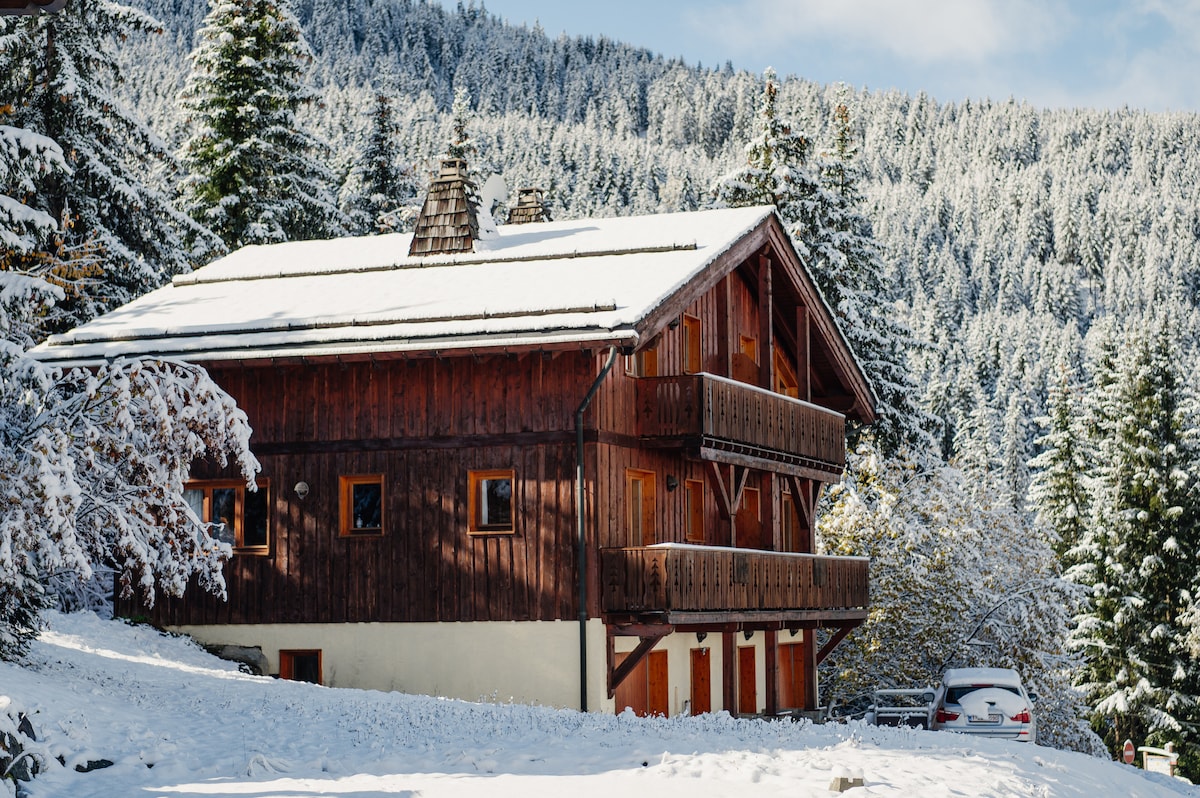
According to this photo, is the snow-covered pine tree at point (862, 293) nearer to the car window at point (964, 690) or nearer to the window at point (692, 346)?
the window at point (692, 346)

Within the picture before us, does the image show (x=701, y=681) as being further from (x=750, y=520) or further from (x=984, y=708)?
(x=984, y=708)

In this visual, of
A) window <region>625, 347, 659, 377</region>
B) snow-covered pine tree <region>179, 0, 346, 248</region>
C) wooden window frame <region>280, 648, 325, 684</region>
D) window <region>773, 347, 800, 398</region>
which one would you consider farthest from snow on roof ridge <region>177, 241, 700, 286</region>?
snow-covered pine tree <region>179, 0, 346, 248</region>

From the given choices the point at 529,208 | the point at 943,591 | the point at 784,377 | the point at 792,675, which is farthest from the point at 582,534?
the point at 943,591

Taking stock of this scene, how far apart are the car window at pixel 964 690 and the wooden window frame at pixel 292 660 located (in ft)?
36.3

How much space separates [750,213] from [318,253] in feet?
30.6

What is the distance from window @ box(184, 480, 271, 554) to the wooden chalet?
0.16 ft

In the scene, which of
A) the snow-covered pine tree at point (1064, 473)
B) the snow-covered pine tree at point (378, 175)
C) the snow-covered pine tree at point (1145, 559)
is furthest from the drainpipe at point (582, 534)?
the snow-covered pine tree at point (1064, 473)

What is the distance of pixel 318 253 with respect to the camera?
113ft

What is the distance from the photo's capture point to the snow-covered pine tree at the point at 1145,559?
55.5m

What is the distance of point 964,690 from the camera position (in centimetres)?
2872

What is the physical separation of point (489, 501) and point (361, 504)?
95.6 inches

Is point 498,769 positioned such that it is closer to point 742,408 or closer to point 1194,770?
point 742,408

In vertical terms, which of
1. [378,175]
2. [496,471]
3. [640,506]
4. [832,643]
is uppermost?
[378,175]

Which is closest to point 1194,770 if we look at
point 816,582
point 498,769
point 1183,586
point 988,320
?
point 1183,586
